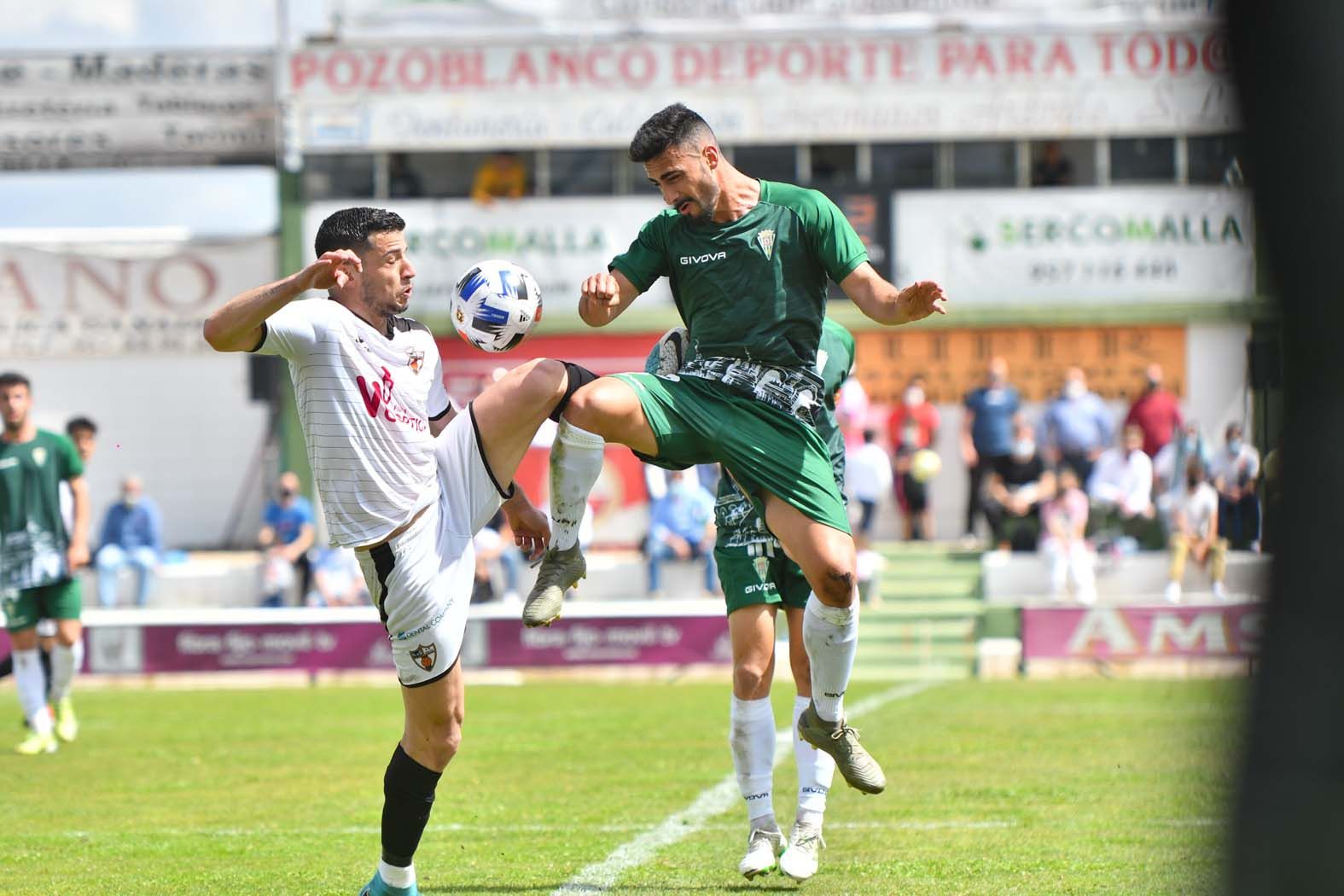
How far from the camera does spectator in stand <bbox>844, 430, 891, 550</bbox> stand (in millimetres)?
21312

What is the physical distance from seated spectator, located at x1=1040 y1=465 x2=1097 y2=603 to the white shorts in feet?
48.1

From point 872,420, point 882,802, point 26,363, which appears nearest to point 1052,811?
point 882,802

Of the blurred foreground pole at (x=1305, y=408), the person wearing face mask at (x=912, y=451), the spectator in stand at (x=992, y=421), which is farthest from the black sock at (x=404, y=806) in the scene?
the person wearing face mask at (x=912, y=451)

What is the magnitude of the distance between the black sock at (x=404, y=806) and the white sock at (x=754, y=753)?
1365 millimetres

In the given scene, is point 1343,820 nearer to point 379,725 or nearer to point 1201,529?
point 379,725

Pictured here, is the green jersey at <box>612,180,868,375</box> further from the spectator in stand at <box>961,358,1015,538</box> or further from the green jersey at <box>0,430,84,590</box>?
the spectator in stand at <box>961,358,1015,538</box>

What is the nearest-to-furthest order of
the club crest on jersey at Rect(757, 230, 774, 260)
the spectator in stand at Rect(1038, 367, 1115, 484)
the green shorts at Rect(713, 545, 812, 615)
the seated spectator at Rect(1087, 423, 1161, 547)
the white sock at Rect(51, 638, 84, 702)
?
the club crest on jersey at Rect(757, 230, 774, 260) < the green shorts at Rect(713, 545, 812, 615) < the white sock at Rect(51, 638, 84, 702) < the seated spectator at Rect(1087, 423, 1161, 547) < the spectator in stand at Rect(1038, 367, 1115, 484)

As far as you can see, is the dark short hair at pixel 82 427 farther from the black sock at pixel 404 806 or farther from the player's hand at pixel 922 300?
the player's hand at pixel 922 300

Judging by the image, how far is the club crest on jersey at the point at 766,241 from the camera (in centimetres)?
625

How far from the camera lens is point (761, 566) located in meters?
7.04

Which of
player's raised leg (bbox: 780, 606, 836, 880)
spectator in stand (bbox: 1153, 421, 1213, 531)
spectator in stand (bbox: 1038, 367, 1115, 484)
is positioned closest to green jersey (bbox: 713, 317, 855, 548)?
player's raised leg (bbox: 780, 606, 836, 880)

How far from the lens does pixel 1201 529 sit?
18344 mm

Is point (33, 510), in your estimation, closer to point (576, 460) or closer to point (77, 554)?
point (77, 554)

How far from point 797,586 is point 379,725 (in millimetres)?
7207
